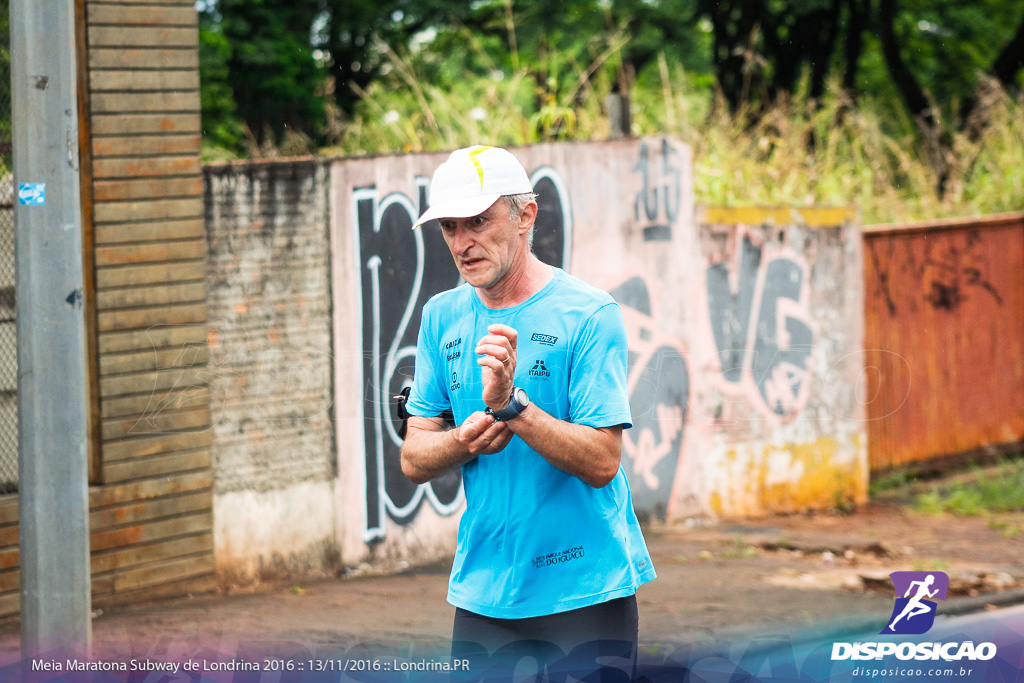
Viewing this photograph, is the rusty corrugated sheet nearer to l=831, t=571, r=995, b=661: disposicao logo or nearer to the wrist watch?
l=831, t=571, r=995, b=661: disposicao logo

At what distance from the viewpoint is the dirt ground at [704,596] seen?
4973 millimetres

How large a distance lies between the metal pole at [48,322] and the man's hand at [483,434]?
1.59 meters

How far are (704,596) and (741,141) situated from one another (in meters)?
4.82

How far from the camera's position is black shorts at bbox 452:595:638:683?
2.61 metres

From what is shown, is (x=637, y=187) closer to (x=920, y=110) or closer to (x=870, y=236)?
(x=870, y=236)

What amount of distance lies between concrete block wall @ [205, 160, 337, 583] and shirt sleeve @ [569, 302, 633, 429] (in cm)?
334

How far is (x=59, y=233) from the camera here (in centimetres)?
339

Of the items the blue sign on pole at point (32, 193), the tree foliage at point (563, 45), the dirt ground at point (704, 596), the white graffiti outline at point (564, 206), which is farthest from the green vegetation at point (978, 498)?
the tree foliage at point (563, 45)

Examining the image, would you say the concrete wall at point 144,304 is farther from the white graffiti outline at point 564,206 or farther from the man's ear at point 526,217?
the man's ear at point 526,217

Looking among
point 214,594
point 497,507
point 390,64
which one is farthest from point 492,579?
point 390,64

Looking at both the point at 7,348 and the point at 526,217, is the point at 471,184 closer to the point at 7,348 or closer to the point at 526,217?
the point at 526,217

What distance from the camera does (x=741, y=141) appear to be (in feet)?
31.0

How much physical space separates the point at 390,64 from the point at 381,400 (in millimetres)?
12868

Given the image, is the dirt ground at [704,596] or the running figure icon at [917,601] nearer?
the dirt ground at [704,596]
